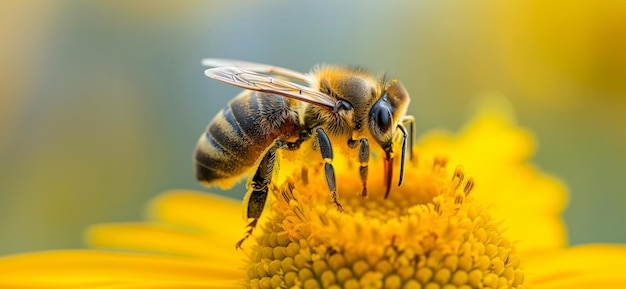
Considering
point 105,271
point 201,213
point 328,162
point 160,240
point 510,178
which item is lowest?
point 105,271

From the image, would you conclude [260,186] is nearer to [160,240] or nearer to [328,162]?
[328,162]

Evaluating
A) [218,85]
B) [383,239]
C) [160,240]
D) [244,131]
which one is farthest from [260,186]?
[218,85]

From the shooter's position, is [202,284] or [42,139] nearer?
[202,284]

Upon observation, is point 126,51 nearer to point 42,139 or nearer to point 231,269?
point 42,139

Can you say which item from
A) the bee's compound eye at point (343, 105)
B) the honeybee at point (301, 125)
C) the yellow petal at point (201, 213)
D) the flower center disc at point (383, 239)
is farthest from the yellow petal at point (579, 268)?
the yellow petal at point (201, 213)

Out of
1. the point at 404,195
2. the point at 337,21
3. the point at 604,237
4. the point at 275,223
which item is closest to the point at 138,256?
the point at 275,223

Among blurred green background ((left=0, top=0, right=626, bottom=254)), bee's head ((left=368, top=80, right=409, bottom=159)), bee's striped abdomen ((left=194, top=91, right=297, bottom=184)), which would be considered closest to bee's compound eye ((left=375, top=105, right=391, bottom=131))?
bee's head ((left=368, top=80, right=409, bottom=159))

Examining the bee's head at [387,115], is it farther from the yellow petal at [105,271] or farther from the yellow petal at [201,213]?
the yellow petal at [201,213]
